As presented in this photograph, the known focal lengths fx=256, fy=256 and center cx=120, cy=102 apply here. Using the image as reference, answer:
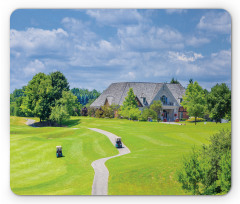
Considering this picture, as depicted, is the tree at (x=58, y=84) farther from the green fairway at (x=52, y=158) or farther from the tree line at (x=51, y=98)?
the green fairway at (x=52, y=158)

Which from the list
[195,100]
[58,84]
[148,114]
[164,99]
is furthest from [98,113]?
[195,100]

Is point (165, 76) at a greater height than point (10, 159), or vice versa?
point (165, 76)

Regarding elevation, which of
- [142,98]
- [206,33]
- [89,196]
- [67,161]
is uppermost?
[206,33]

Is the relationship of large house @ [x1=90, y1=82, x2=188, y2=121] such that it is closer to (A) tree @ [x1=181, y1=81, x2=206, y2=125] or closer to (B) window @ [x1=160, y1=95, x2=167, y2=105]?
(B) window @ [x1=160, y1=95, x2=167, y2=105]

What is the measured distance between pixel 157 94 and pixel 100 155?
12.2ft

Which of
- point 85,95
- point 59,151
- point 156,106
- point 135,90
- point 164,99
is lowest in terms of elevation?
point 59,151

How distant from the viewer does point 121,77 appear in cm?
946

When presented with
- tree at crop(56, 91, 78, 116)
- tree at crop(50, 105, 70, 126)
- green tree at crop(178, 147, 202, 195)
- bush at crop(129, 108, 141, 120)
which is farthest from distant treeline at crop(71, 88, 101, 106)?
green tree at crop(178, 147, 202, 195)

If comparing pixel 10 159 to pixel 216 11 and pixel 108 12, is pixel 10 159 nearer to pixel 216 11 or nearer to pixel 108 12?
pixel 108 12

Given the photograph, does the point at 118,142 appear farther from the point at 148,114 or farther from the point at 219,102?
the point at 219,102

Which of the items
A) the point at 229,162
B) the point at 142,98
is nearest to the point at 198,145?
the point at 229,162

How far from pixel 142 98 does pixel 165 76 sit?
3.80m

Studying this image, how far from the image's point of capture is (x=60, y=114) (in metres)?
9.92

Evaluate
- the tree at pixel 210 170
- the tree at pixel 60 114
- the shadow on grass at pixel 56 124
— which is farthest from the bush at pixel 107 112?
the tree at pixel 210 170
